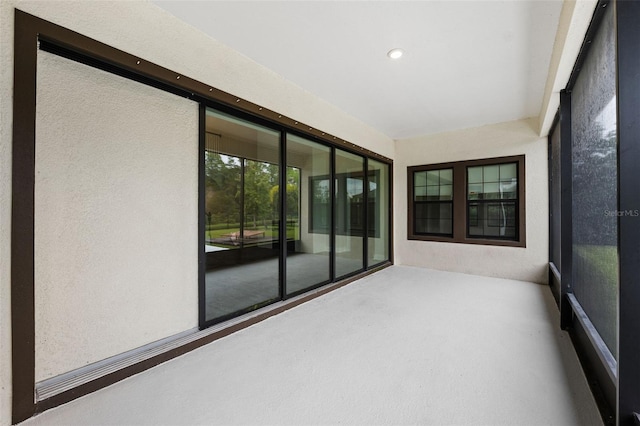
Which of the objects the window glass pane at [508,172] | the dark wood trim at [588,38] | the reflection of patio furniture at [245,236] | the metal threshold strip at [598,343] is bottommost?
the metal threshold strip at [598,343]

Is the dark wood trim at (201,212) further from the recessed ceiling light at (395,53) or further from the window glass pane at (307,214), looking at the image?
the recessed ceiling light at (395,53)

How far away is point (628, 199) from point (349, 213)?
3603 mm

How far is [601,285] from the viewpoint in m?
2.02

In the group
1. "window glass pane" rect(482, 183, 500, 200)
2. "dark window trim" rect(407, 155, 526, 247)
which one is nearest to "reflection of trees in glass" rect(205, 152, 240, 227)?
"dark window trim" rect(407, 155, 526, 247)

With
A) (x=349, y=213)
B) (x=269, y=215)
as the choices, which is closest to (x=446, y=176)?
(x=349, y=213)

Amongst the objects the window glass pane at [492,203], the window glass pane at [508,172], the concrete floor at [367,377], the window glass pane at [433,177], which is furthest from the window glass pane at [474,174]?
the concrete floor at [367,377]

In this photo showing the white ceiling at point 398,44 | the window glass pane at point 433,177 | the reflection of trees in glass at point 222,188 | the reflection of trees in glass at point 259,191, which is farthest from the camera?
the window glass pane at point 433,177

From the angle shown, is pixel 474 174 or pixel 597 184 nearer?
pixel 597 184

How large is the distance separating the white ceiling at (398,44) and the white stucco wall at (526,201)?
93 centimetres

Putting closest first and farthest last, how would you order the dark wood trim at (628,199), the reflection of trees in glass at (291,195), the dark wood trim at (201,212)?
the dark wood trim at (628,199) < the dark wood trim at (201,212) < the reflection of trees in glass at (291,195)

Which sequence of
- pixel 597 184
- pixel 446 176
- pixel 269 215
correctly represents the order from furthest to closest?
pixel 446 176 < pixel 269 215 < pixel 597 184

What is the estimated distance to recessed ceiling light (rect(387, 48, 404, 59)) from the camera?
2.75 metres

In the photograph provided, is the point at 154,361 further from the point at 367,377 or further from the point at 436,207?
the point at 436,207

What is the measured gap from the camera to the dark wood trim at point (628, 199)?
1.36m
